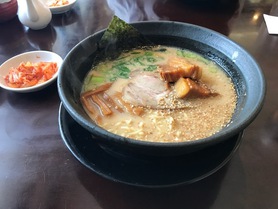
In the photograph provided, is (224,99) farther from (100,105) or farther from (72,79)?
(72,79)

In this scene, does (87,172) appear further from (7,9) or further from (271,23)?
(271,23)

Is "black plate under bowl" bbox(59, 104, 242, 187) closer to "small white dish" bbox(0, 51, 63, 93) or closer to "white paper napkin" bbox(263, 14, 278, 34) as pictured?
"small white dish" bbox(0, 51, 63, 93)

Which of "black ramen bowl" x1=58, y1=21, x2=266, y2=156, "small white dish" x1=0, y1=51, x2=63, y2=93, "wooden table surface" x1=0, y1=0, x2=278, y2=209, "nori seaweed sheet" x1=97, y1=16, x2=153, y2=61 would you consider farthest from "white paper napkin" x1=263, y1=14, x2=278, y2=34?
"small white dish" x1=0, y1=51, x2=63, y2=93

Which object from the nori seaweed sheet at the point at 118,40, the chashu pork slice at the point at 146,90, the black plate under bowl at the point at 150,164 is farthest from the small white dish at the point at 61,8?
the black plate under bowl at the point at 150,164

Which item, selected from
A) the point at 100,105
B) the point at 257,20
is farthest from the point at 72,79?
the point at 257,20

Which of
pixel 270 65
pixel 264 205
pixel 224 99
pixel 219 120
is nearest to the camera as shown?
pixel 264 205
